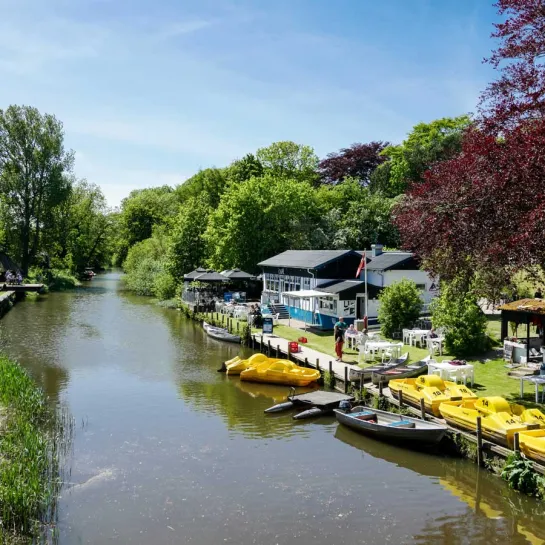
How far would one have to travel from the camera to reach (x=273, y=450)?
16.4 metres

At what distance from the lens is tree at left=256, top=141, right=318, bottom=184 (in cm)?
7362

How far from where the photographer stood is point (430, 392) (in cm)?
1759

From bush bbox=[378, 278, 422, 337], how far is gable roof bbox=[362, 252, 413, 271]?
5.46 m

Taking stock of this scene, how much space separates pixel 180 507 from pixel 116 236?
313ft

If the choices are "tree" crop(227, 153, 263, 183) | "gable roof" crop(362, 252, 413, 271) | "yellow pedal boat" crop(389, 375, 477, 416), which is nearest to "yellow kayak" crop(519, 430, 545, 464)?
"yellow pedal boat" crop(389, 375, 477, 416)

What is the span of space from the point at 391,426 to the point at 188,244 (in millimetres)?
45370

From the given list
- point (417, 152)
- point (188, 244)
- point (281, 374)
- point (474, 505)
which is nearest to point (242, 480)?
point (474, 505)

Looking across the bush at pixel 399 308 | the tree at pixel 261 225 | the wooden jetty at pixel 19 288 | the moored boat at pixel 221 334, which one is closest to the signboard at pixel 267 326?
the moored boat at pixel 221 334

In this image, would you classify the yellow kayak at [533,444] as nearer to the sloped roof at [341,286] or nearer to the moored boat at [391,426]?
the moored boat at [391,426]

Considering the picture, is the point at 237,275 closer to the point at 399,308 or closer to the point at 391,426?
the point at 399,308

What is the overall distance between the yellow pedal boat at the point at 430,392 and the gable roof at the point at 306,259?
18.2 meters

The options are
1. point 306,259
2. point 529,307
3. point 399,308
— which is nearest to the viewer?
point 529,307

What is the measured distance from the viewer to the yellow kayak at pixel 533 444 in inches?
514

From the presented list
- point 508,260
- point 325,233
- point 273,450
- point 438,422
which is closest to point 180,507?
point 273,450
